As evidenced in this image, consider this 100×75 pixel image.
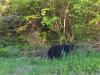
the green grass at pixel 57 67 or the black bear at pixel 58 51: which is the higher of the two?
the green grass at pixel 57 67

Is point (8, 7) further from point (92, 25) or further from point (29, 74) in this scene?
point (29, 74)

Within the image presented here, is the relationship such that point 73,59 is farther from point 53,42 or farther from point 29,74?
point 53,42

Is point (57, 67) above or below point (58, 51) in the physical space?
above

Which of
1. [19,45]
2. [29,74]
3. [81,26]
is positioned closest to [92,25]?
[81,26]

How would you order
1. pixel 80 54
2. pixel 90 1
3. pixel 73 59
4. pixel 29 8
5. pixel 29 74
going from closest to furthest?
pixel 29 74 → pixel 73 59 → pixel 80 54 → pixel 90 1 → pixel 29 8

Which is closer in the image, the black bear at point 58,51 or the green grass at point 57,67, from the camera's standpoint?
the green grass at point 57,67

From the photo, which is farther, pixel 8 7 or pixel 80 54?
pixel 8 7

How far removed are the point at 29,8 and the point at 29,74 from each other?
6031 mm

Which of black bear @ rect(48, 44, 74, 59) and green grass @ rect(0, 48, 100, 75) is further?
black bear @ rect(48, 44, 74, 59)

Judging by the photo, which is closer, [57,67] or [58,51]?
[57,67]

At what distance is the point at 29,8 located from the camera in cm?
1474

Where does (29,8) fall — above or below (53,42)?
above

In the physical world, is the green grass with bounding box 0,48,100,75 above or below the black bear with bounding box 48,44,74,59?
above

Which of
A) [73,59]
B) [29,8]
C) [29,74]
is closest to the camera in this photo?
[29,74]
